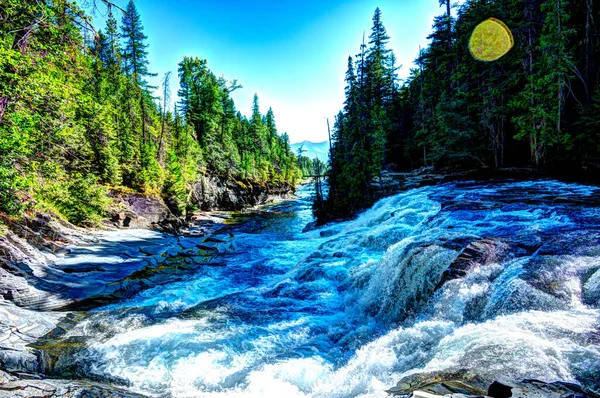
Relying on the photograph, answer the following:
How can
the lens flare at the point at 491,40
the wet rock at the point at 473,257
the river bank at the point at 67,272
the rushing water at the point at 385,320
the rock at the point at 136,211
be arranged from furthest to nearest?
the lens flare at the point at 491,40
the rock at the point at 136,211
the wet rock at the point at 473,257
the river bank at the point at 67,272
the rushing water at the point at 385,320

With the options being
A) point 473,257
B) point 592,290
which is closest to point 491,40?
point 473,257

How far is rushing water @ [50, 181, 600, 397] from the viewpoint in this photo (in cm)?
418

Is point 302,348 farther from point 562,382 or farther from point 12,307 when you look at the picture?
point 12,307

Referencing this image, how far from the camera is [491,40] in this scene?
2245cm

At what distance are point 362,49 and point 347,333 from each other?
3589cm

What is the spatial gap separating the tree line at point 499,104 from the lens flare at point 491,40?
535mm

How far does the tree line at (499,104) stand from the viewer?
622 inches

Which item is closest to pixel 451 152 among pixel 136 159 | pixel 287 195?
pixel 136 159

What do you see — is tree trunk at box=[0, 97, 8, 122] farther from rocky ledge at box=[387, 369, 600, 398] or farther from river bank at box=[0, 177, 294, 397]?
rocky ledge at box=[387, 369, 600, 398]

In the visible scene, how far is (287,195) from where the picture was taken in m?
70.8

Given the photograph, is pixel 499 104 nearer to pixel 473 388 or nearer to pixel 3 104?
pixel 473 388

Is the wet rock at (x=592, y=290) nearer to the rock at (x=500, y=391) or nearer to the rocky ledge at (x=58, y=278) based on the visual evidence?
the rock at (x=500, y=391)

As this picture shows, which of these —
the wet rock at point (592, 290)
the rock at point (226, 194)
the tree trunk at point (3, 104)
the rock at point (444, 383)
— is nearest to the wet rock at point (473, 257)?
the wet rock at point (592, 290)

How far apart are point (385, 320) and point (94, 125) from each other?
2492 centimetres
